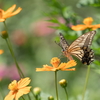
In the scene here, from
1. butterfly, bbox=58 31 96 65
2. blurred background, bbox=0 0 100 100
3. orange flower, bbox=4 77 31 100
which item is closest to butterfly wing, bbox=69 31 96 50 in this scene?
butterfly, bbox=58 31 96 65

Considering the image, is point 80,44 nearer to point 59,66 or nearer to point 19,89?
point 59,66

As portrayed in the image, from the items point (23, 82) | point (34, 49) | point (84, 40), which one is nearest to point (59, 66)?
point (23, 82)

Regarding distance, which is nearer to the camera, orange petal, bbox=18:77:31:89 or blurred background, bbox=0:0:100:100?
orange petal, bbox=18:77:31:89

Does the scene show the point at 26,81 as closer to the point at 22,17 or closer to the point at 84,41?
the point at 84,41

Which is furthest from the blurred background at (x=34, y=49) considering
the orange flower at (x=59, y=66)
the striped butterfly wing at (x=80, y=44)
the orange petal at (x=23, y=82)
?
the orange petal at (x=23, y=82)

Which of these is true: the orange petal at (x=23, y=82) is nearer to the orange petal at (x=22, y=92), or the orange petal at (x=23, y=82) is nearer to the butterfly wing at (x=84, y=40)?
the orange petal at (x=22, y=92)

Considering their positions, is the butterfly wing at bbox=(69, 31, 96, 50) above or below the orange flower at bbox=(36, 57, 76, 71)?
above

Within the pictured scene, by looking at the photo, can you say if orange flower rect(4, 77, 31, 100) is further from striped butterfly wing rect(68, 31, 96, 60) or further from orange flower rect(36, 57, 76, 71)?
striped butterfly wing rect(68, 31, 96, 60)
